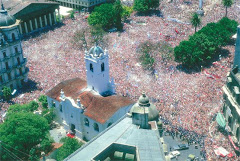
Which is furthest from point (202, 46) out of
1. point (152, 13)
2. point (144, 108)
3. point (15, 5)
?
point (15, 5)

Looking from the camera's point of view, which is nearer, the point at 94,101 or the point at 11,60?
the point at 94,101

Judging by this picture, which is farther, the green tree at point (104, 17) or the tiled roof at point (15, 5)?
the green tree at point (104, 17)

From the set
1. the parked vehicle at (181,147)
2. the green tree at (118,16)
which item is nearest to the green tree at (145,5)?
the green tree at (118,16)

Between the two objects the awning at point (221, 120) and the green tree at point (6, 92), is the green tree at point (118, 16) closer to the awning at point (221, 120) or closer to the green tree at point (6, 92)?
the green tree at point (6, 92)

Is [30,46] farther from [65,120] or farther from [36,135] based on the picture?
[36,135]

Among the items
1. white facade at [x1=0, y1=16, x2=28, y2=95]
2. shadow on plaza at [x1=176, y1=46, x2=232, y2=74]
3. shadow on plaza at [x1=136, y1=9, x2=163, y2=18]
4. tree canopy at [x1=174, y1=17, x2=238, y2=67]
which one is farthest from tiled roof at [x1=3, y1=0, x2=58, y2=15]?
shadow on plaza at [x1=176, y1=46, x2=232, y2=74]

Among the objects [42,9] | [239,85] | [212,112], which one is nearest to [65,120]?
[212,112]

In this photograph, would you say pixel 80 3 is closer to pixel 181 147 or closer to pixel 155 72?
pixel 155 72
